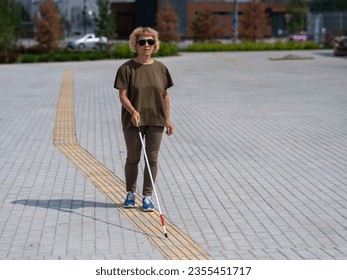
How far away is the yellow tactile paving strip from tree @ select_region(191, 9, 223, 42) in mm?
34276

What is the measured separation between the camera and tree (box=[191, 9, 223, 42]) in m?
48.8

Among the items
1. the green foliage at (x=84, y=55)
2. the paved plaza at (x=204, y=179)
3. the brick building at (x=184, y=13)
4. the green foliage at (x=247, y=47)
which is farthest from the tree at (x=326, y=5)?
the paved plaza at (x=204, y=179)

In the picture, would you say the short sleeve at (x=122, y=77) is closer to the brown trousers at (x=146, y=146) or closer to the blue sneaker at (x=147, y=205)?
the brown trousers at (x=146, y=146)

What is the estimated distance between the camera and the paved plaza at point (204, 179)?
6.54 metres

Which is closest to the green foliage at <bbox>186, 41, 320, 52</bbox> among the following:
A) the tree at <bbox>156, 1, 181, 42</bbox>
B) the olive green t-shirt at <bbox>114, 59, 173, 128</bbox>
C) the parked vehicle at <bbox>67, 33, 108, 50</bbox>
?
the tree at <bbox>156, 1, 181, 42</bbox>

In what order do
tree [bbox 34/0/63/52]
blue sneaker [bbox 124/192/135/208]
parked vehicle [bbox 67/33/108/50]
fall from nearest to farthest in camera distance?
blue sneaker [bbox 124/192/135/208], tree [bbox 34/0/63/52], parked vehicle [bbox 67/33/108/50]

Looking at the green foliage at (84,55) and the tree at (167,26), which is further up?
the tree at (167,26)

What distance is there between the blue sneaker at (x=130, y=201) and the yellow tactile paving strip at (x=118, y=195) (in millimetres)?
60

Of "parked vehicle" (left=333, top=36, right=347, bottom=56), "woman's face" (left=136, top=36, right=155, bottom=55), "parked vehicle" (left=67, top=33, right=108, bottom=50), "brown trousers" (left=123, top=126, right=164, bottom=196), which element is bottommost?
"parked vehicle" (left=67, top=33, right=108, bottom=50)

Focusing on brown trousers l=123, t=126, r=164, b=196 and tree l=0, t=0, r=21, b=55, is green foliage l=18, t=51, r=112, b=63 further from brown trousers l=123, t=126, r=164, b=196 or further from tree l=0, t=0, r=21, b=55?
brown trousers l=123, t=126, r=164, b=196

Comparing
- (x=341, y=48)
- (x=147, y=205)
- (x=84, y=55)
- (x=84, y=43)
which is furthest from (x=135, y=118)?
(x=84, y=43)

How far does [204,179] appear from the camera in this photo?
30.3 ft

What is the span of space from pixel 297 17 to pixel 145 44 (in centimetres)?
5989
